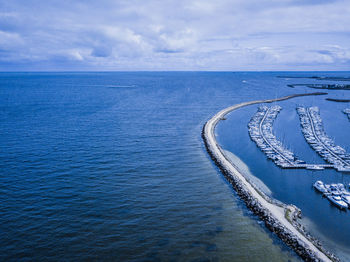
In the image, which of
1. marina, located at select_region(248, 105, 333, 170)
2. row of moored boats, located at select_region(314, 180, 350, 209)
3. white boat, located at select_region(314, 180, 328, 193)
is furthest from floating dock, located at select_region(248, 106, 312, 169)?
row of moored boats, located at select_region(314, 180, 350, 209)

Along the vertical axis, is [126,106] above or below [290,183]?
above

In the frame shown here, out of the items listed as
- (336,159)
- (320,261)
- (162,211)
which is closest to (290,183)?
(336,159)

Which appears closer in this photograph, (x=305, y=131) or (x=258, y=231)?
(x=258, y=231)

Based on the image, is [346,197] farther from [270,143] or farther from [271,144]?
[270,143]

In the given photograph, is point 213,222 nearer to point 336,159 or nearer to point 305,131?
point 336,159

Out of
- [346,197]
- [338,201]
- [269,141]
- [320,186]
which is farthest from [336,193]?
[269,141]

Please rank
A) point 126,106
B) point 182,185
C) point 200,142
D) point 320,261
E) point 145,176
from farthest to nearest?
point 126,106 → point 200,142 → point 145,176 → point 182,185 → point 320,261

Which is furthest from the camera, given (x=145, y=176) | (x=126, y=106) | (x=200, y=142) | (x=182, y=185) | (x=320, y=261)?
(x=126, y=106)
